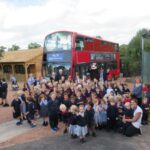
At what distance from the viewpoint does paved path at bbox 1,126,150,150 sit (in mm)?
7941

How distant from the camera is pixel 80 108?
854cm

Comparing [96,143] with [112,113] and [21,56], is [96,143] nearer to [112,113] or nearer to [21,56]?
[112,113]

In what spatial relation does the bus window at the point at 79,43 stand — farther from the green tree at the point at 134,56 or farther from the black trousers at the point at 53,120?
the green tree at the point at 134,56

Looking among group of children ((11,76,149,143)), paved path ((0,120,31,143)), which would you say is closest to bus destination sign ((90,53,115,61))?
group of children ((11,76,149,143))

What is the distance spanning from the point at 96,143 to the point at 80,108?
1172mm

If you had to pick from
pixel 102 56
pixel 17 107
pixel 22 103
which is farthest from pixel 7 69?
pixel 22 103

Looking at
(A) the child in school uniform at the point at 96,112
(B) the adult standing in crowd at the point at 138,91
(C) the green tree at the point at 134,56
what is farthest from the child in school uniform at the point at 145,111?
(C) the green tree at the point at 134,56

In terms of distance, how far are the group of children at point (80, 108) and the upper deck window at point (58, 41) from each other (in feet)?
18.5

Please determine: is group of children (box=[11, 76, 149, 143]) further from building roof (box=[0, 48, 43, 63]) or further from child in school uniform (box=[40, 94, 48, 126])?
building roof (box=[0, 48, 43, 63])

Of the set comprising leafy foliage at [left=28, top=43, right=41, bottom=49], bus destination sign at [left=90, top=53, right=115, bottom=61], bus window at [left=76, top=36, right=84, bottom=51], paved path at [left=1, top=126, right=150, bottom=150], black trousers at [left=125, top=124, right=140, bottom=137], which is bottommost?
paved path at [left=1, top=126, right=150, bottom=150]

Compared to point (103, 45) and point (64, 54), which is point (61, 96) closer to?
point (64, 54)

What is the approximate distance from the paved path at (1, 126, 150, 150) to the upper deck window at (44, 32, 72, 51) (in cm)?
929

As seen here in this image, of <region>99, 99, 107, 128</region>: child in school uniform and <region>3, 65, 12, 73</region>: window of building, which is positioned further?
<region>3, 65, 12, 73</region>: window of building

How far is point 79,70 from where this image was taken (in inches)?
719
